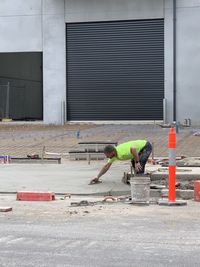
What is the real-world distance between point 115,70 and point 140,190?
2115cm

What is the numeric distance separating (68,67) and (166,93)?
5.76 meters

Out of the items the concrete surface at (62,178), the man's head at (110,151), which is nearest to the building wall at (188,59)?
the concrete surface at (62,178)

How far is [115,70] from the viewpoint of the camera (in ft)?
99.9

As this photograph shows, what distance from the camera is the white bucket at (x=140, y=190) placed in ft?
31.7

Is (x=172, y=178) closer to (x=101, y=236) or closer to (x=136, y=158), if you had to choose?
(x=136, y=158)

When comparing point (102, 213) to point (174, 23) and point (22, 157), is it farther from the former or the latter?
point (174, 23)

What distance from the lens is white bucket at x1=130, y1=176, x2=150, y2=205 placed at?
9664mm

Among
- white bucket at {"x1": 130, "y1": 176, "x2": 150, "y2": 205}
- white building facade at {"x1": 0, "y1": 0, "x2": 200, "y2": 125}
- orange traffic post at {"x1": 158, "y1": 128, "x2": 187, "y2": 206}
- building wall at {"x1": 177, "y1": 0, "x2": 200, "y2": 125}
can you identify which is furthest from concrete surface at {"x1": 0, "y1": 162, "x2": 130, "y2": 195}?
white building facade at {"x1": 0, "y1": 0, "x2": 200, "y2": 125}

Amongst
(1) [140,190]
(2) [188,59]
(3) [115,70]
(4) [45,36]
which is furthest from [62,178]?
(4) [45,36]

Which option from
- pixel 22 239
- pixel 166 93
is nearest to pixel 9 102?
pixel 166 93

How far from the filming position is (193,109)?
2922cm

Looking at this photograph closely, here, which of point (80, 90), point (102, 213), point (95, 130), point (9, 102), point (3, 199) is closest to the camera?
point (102, 213)

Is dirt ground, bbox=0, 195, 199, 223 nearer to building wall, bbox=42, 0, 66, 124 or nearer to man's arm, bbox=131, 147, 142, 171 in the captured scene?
man's arm, bbox=131, 147, 142, 171

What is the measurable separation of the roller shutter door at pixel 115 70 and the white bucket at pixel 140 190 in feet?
66.3
